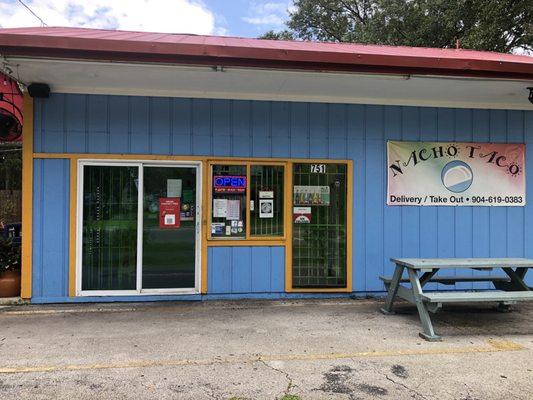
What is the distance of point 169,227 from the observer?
6.86 metres

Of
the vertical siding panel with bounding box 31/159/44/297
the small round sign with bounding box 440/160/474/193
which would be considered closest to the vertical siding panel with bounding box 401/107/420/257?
the small round sign with bounding box 440/160/474/193

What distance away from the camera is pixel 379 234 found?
7.23 m

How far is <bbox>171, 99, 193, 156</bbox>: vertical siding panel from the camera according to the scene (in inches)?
269

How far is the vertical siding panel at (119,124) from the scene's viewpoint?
6719 mm

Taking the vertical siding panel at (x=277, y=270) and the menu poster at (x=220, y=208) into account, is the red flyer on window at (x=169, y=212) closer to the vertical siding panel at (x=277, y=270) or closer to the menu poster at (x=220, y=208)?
the menu poster at (x=220, y=208)

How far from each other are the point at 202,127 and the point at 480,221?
15.1ft

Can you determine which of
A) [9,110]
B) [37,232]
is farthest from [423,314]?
[9,110]

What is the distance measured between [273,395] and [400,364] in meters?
1.41

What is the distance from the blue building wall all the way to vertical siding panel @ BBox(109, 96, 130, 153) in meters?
0.01

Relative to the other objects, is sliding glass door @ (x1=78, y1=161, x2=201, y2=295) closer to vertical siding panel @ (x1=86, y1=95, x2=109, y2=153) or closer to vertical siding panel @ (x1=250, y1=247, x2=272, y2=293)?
vertical siding panel @ (x1=86, y1=95, x2=109, y2=153)

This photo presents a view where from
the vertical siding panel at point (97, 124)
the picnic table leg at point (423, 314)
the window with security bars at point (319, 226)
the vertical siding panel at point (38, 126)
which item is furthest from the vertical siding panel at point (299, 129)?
the vertical siding panel at point (38, 126)

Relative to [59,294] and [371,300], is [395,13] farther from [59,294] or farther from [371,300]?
[59,294]

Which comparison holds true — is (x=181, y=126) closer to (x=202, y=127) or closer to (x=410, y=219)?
(x=202, y=127)

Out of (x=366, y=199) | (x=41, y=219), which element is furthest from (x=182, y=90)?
(x=366, y=199)
